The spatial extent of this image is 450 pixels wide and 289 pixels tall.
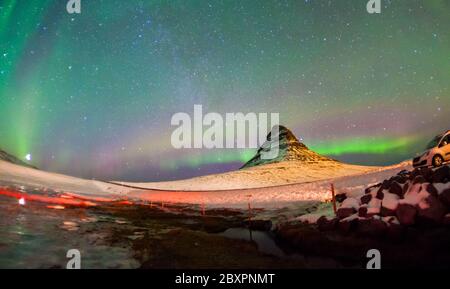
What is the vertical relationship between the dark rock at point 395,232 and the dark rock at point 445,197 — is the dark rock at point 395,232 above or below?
below

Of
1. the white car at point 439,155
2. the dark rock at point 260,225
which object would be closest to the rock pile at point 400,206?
the dark rock at point 260,225

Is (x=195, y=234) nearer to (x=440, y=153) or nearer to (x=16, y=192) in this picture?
(x=440, y=153)

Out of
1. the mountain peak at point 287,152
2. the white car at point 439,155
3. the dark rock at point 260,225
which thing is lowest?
the dark rock at point 260,225

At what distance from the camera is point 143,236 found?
14.4 metres

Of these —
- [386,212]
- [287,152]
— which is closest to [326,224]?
[386,212]

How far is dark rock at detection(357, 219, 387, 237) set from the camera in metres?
11.8

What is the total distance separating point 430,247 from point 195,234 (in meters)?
10.3

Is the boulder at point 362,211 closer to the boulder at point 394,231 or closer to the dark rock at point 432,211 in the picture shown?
the boulder at point 394,231

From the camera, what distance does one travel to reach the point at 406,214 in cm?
1152

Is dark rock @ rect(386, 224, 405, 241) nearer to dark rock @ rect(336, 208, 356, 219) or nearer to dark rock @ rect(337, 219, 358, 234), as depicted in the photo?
dark rock @ rect(337, 219, 358, 234)

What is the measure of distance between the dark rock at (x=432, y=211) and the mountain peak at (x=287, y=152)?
397ft

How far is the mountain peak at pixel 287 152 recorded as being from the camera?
140 meters

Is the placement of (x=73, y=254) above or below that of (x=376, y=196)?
below
